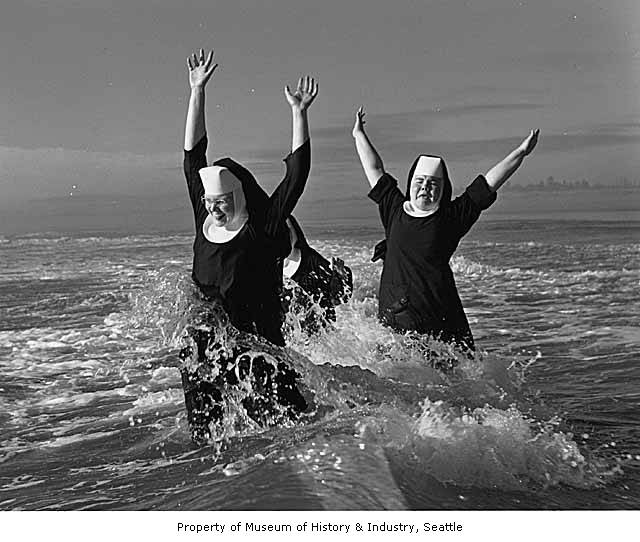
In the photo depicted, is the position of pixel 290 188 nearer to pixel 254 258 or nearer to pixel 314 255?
pixel 254 258

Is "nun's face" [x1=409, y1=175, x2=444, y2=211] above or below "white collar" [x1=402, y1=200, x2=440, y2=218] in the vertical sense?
above

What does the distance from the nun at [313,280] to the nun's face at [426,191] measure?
1.16ft

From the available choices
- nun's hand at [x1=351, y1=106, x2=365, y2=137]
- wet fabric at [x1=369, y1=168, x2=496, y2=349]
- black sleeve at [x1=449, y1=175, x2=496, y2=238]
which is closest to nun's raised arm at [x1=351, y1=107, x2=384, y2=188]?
nun's hand at [x1=351, y1=106, x2=365, y2=137]

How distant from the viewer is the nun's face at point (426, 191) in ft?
8.24

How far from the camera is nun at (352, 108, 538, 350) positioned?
2508 millimetres

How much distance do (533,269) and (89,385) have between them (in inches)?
93.6

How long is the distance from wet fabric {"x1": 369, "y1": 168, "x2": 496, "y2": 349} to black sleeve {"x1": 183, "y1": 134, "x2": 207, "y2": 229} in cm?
62

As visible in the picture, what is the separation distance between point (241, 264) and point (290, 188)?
0.65 feet

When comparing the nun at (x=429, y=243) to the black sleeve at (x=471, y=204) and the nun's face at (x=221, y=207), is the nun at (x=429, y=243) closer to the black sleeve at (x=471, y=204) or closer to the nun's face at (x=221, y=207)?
the black sleeve at (x=471, y=204)

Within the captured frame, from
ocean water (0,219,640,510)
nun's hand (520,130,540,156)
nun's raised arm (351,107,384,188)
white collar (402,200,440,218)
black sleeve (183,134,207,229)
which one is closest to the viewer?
A: ocean water (0,219,640,510)

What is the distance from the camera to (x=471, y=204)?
2498 millimetres

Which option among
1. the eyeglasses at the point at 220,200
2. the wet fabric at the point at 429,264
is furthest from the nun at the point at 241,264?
the wet fabric at the point at 429,264

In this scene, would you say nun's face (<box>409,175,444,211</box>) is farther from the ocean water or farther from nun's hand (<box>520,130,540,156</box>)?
the ocean water
